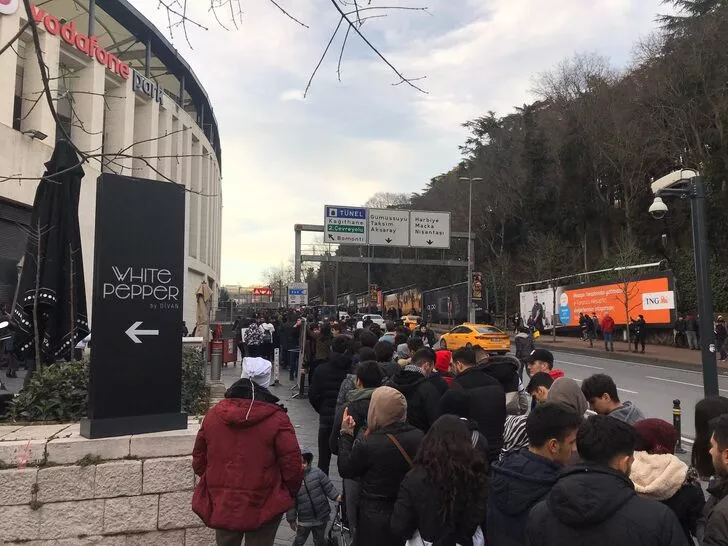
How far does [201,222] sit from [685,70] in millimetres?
33910

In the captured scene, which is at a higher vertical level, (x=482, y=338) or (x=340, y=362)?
(x=340, y=362)

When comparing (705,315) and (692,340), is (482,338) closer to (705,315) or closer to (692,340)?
(692,340)

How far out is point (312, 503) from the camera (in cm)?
454

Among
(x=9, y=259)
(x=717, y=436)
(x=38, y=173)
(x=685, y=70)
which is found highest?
(x=685, y=70)

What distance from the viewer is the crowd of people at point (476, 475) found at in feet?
7.14

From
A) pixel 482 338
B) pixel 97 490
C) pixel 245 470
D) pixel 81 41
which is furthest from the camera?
pixel 482 338

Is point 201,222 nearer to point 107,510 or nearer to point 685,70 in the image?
point 685,70

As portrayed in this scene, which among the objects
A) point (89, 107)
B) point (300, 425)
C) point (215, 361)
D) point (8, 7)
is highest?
point (8, 7)

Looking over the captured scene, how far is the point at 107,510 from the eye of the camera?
3811mm

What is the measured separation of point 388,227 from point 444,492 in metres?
A: 29.4

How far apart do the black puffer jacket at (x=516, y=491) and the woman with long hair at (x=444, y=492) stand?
158 mm

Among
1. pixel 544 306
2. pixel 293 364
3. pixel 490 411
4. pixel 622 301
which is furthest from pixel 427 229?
pixel 490 411

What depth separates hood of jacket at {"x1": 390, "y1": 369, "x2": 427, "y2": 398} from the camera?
16.5 ft

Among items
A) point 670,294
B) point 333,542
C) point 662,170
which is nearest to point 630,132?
point 662,170
